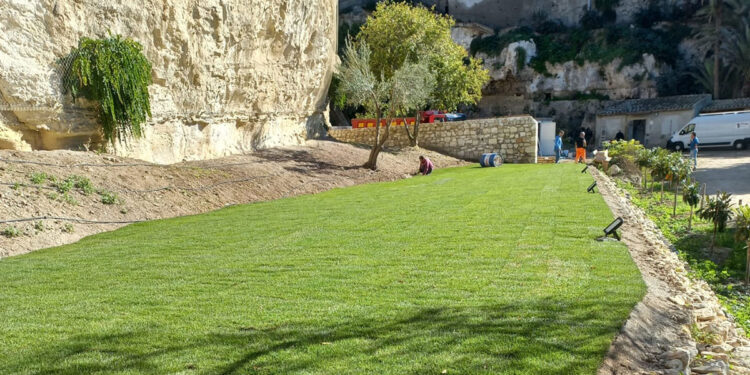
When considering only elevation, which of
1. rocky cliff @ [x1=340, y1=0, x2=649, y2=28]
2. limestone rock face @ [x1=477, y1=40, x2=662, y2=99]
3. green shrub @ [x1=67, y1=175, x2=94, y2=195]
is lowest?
green shrub @ [x1=67, y1=175, x2=94, y2=195]

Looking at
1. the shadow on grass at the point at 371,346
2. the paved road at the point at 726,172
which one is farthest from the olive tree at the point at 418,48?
the shadow on grass at the point at 371,346

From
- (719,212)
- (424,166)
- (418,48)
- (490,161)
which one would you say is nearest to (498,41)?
(418,48)

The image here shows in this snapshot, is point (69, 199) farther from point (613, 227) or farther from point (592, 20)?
point (592, 20)

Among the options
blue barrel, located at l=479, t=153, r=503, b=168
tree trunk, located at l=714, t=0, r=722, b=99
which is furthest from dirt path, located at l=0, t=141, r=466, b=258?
tree trunk, located at l=714, t=0, r=722, b=99

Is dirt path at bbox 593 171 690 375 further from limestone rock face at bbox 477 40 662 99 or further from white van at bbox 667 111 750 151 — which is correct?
limestone rock face at bbox 477 40 662 99

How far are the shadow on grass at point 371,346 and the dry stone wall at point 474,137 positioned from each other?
2508 cm

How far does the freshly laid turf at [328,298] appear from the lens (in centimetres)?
469

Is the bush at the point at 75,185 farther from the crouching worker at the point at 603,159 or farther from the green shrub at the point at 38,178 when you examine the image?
the crouching worker at the point at 603,159

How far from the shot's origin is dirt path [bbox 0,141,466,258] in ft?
35.4

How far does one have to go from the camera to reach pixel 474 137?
31094 millimetres

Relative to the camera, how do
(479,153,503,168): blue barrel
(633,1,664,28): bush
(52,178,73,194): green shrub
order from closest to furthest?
1. (52,178,73,194): green shrub
2. (479,153,503,168): blue barrel
3. (633,1,664,28): bush

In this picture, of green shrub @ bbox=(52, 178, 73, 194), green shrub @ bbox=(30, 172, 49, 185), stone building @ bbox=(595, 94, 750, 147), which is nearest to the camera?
green shrub @ bbox=(30, 172, 49, 185)

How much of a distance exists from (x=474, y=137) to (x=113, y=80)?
20.3m

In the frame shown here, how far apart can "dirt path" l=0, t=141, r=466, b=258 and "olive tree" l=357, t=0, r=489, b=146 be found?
352 inches
